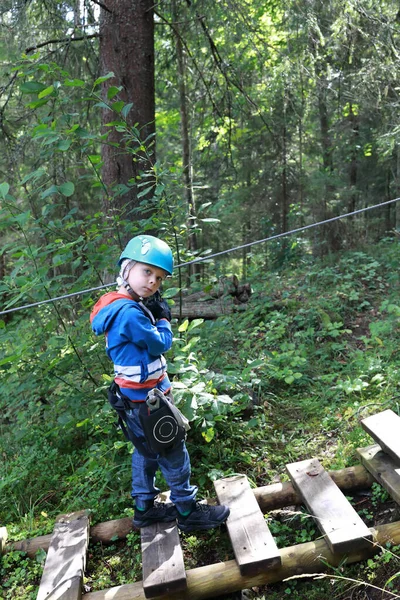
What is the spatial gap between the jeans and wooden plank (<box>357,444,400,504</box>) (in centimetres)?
111

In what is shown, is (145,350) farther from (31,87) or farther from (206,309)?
(206,309)

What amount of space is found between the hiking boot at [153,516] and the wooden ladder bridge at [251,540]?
1.4 inches

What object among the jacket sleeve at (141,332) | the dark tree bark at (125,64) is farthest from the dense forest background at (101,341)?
the jacket sleeve at (141,332)

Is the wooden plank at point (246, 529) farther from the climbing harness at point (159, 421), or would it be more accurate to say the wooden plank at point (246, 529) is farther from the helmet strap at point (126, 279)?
the helmet strap at point (126, 279)

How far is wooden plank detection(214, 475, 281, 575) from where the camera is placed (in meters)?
2.26

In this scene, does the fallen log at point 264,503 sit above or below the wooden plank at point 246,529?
below

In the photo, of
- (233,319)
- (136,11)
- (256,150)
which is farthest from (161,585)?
(256,150)

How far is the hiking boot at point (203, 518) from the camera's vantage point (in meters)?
2.60

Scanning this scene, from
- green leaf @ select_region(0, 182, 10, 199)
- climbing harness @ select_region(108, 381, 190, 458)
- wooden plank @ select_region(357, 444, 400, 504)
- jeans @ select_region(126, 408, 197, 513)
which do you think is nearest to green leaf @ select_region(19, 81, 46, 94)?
green leaf @ select_region(0, 182, 10, 199)

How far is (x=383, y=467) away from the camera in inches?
110

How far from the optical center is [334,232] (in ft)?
35.6

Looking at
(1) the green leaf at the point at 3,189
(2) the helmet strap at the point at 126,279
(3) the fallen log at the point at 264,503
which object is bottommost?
(3) the fallen log at the point at 264,503

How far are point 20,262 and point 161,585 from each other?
2112 millimetres

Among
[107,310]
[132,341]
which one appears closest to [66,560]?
[132,341]
